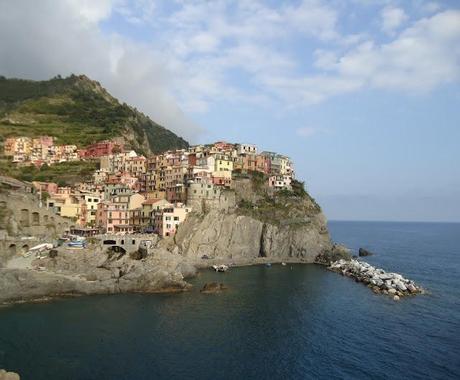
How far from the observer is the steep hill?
13162 cm

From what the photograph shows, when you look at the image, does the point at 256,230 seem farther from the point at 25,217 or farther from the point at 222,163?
the point at 25,217

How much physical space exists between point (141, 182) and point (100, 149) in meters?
23.7

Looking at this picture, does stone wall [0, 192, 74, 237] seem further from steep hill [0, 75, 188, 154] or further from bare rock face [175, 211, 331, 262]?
steep hill [0, 75, 188, 154]

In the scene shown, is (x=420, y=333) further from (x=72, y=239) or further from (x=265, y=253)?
(x=72, y=239)

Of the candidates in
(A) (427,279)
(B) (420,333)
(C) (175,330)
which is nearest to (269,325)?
(C) (175,330)

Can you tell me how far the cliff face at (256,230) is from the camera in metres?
84.9

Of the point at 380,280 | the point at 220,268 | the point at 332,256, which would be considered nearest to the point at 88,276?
the point at 220,268

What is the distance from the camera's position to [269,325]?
47.7 m

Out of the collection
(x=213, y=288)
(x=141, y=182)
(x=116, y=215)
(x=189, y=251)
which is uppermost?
(x=141, y=182)

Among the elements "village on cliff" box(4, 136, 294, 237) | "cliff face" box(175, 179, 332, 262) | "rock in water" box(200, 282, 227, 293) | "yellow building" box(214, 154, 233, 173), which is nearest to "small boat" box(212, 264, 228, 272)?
"cliff face" box(175, 179, 332, 262)

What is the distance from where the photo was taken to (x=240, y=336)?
43.8 m

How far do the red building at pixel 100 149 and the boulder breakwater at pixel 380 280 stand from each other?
224 feet

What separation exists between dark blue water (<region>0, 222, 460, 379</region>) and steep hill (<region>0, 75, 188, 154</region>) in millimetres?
84175

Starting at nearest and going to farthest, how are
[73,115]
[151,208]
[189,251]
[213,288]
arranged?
[213,288] → [189,251] → [151,208] → [73,115]
